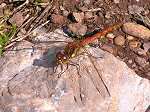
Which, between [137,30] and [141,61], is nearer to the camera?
[141,61]

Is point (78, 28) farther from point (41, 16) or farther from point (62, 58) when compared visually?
point (62, 58)

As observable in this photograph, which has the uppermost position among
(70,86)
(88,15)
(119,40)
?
(88,15)

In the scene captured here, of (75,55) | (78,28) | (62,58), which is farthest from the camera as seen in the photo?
(78,28)

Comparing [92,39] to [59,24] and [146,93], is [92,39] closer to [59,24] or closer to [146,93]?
[59,24]

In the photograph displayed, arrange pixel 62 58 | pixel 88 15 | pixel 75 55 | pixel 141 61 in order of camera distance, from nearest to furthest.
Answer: pixel 62 58
pixel 75 55
pixel 141 61
pixel 88 15

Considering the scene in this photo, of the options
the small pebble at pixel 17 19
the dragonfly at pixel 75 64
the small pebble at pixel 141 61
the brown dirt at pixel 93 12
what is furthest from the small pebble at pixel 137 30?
the small pebble at pixel 17 19

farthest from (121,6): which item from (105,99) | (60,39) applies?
(105,99)

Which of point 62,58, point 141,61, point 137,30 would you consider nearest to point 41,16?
point 62,58

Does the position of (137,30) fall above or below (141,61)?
above
